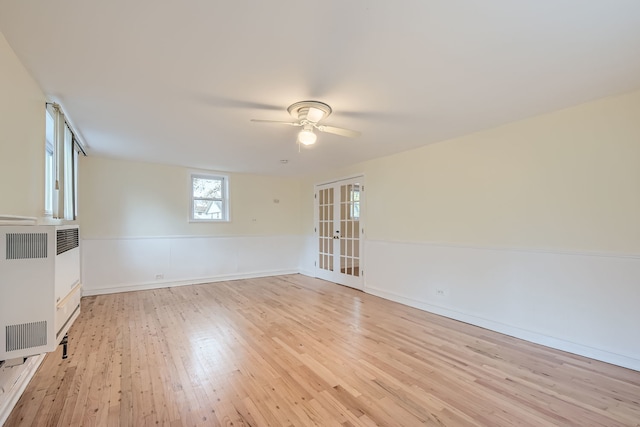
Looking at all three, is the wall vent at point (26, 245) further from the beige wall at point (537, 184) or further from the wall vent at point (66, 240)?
the beige wall at point (537, 184)

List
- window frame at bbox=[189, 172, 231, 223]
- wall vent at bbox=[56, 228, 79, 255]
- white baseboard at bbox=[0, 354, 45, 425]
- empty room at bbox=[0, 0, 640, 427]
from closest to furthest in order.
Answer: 1. empty room at bbox=[0, 0, 640, 427]
2. white baseboard at bbox=[0, 354, 45, 425]
3. wall vent at bbox=[56, 228, 79, 255]
4. window frame at bbox=[189, 172, 231, 223]

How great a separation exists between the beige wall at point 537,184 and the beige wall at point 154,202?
337 centimetres

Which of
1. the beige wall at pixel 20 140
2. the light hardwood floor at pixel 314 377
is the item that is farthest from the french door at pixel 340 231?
the beige wall at pixel 20 140

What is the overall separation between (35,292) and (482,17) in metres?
2.90

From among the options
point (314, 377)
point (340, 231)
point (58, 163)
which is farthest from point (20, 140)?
point (340, 231)

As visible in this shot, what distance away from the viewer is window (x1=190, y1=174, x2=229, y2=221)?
5.87 meters

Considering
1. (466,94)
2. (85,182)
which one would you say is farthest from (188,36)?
(85,182)

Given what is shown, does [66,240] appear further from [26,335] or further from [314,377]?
[314,377]

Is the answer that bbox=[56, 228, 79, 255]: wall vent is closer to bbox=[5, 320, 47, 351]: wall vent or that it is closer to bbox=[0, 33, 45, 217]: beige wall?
bbox=[0, 33, 45, 217]: beige wall

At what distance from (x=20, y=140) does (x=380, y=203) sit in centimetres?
419

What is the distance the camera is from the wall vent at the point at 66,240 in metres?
1.92

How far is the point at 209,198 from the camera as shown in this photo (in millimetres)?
6035

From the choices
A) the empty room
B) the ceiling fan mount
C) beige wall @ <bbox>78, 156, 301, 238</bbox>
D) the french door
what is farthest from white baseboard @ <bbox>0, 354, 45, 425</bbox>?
the french door

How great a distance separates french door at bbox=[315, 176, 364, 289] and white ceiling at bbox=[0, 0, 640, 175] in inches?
90.5
